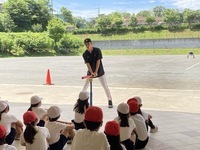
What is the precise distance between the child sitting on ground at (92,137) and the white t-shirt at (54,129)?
0.92 m

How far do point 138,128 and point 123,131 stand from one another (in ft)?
1.45

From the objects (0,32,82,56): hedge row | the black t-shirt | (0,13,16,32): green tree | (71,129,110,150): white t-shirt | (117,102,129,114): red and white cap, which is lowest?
(0,32,82,56): hedge row

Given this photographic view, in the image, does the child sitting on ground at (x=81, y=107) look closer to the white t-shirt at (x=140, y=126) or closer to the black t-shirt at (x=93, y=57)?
the white t-shirt at (x=140, y=126)

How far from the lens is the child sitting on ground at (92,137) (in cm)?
244

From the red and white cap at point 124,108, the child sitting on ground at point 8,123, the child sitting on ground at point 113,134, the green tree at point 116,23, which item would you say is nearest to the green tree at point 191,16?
the green tree at point 116,23

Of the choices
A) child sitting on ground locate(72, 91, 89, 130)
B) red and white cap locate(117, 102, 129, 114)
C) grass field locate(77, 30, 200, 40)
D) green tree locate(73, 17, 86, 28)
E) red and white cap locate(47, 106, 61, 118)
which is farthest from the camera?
green tree locate(73, 17, 86, 28)

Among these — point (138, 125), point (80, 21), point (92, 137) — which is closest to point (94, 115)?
point (92, 137)

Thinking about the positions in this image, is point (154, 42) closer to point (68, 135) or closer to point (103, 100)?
point (103, 100)

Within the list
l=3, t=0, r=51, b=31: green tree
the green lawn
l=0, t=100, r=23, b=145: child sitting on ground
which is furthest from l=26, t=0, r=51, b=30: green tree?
l=0, t=100, r=23, b=145: child sitting on ground

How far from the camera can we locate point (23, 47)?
37.2m

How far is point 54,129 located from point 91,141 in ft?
3.47

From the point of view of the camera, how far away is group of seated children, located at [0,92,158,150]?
Answer: 8.13ft

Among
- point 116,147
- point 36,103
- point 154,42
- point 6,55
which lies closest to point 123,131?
point 116,147

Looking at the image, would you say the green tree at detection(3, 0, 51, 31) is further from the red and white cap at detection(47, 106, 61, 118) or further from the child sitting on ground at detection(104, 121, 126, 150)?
Answer: the child sitting on ground at detection(104, 121, 126, 150)
